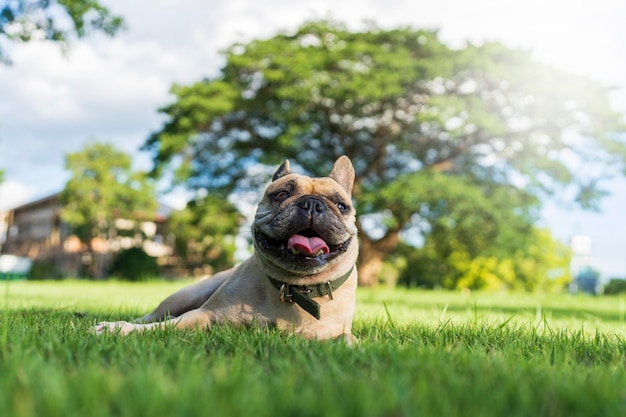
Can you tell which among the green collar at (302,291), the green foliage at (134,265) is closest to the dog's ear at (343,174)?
the green collar at (302,291)

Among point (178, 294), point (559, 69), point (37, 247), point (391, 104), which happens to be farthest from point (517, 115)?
point (37, 247)

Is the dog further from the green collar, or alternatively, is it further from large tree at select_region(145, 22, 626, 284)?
large tree at select_region(145, 22, 626, 284)

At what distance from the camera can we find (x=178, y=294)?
4305 millimetres

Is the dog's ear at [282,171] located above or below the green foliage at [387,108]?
below

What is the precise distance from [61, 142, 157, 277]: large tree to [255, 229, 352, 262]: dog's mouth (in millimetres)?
31870

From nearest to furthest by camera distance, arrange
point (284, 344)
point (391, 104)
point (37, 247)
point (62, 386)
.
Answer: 1. point (62, 386)
2. point (284, 344)
3. point (391, 104)
4. point (37, 247)

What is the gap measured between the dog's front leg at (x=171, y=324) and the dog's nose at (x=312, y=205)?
0.90 meters

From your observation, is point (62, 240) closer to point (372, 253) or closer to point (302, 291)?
point (372, 253)

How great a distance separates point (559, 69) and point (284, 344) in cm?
2018

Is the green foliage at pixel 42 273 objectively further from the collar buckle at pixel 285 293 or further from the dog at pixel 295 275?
the collar buckle at pixel 285 293

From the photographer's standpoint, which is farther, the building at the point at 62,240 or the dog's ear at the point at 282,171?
the building at the point at 62,240

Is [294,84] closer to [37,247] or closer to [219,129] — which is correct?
[219,129]

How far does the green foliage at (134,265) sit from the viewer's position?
26344mm

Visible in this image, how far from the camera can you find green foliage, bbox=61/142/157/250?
112ft
